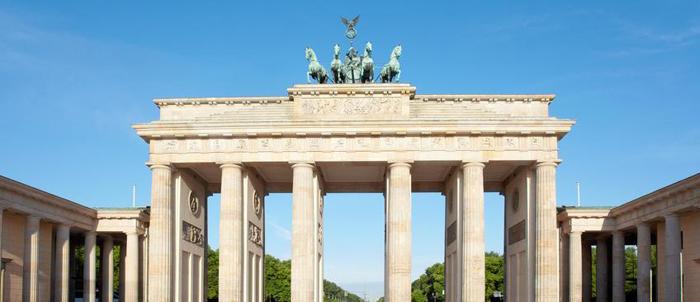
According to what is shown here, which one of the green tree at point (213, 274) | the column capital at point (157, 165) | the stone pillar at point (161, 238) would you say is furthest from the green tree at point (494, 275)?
the column capital at point (157, 165)

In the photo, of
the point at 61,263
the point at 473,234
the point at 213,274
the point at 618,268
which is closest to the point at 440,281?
the point at 213,274

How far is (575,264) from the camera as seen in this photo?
51531mm

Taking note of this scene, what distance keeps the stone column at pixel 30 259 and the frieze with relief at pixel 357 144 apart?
8385mm

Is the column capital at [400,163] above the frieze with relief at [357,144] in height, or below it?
below

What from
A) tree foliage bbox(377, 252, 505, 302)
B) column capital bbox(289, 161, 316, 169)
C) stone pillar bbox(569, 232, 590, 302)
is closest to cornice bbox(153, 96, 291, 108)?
column capital bbox(289, 161, 316, 169)

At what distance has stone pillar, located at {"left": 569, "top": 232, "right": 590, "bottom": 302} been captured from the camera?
50.8 m

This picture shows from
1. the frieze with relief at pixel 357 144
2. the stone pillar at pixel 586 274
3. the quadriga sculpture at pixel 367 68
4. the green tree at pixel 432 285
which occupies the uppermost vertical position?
the quadriga sculpture at pixel 367 68

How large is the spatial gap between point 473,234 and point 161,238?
62.1 feet

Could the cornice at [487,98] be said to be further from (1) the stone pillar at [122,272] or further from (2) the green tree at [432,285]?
(2) the green tree at [432,285]

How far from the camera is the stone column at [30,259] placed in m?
42.1

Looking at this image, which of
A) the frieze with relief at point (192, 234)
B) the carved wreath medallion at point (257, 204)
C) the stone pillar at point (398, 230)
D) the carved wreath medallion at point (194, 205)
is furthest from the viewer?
the carved wreath medallion at point (257, 204)

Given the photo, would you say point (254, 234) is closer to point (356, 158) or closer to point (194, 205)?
point (194, 205)

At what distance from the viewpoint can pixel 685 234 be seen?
4309cm

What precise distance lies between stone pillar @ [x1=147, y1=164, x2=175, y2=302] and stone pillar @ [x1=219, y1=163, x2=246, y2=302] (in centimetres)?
316
